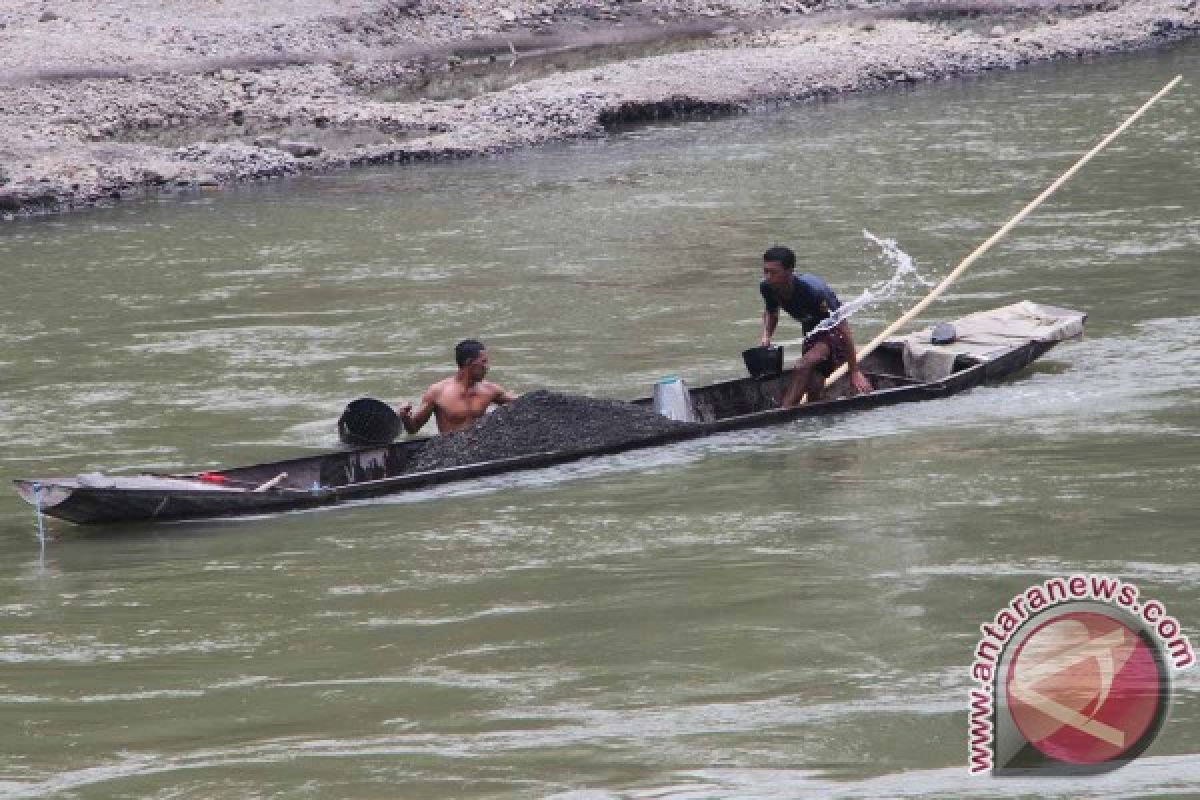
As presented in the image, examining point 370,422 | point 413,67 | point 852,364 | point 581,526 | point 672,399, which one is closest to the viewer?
point 581,526

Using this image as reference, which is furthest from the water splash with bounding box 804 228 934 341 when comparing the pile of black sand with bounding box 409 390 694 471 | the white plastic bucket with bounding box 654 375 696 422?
the pile of black sand with bounding box 409 390 694 471

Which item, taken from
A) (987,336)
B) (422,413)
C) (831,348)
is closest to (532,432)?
(422,413)

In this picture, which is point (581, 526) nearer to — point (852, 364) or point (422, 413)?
point (422, 413)

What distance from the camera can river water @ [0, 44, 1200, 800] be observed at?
6.92m

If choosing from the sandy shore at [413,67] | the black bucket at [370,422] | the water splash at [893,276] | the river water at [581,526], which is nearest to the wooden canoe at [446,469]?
Answer: the river water at [581,526]

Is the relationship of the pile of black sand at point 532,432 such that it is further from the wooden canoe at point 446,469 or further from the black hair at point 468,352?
the black hair at point 468,352

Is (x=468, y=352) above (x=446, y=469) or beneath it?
above

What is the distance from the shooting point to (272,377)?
47.2 ft

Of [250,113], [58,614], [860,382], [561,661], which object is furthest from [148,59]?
[561,661]

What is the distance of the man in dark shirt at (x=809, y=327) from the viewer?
11.9 metres

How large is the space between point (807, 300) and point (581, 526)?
292cm

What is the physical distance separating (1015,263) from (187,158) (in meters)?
11.6

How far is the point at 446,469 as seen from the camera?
1043 cm

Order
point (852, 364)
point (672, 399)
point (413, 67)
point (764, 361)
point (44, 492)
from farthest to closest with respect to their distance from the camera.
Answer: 1. point (413, 67)
2. point (764, 361)
3. point (852, 364)
4. point (672, 399)
5. point (44, 492)
